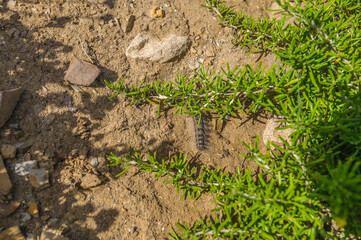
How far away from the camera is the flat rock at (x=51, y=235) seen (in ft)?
9.30

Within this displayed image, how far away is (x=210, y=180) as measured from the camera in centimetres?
284

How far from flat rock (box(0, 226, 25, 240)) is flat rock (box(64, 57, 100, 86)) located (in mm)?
1848

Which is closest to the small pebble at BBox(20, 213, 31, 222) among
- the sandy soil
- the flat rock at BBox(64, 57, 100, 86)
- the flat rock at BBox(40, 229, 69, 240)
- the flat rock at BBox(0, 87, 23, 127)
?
the sandy soil

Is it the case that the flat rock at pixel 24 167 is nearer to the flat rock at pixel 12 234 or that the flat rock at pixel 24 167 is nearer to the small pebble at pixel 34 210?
the small pebble at pixel 34 210

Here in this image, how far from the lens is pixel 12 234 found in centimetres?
278

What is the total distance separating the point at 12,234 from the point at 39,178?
632mm

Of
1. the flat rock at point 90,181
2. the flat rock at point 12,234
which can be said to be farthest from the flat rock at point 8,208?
the flat rock at point 90,181

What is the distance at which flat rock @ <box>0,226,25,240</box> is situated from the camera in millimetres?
2750

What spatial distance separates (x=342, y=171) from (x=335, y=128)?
1.96ft

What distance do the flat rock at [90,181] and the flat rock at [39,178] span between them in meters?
0.40

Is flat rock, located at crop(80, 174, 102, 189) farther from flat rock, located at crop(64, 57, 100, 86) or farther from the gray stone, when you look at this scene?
flat rock, located at crop(64, 57, 100, 86)

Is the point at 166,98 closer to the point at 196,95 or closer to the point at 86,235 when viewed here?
the point at 196,95

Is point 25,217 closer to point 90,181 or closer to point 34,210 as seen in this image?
point 34,210

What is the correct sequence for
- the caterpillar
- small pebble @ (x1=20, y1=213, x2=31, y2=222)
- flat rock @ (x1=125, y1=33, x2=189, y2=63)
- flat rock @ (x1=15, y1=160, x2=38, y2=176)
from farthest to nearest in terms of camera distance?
1. flat rock @ (x1=125, y1=33, x2=189, y2=63)
2. the caterpillar
3. flat rock @ (x1=15, y1=160, x2=38, y2=176)
4. small pebble @ (x1=20, y1=213, x2=31, y2=222)
